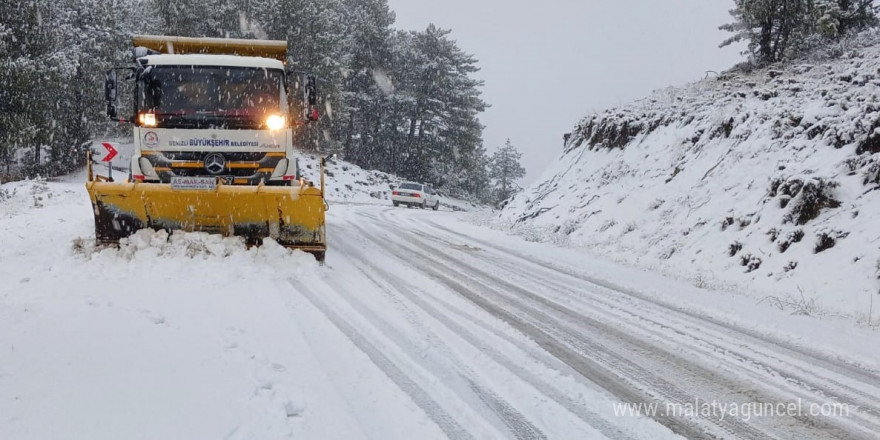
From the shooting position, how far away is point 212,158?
7.41m

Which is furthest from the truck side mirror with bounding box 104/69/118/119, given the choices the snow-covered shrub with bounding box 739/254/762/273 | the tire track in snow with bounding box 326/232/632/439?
the snow-covered shrub with bounding box 739/254/762/273

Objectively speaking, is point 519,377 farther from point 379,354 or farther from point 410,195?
point 410,195

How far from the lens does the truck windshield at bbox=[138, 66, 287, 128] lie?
7.54m

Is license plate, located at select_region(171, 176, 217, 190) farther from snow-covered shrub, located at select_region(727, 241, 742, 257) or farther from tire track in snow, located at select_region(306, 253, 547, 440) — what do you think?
snow-covered shrub, located at select_region(727, 241, 742, 257)

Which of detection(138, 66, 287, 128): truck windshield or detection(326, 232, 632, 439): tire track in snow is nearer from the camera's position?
detection(326, 232, 632, 439): tire track in snow

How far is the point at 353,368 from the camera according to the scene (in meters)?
3.58

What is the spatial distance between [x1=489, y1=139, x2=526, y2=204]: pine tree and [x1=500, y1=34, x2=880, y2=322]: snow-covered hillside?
44.2 meters

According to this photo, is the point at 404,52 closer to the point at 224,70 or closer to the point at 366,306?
the point at 224,70

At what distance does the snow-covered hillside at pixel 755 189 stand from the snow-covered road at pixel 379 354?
1695 millimetres

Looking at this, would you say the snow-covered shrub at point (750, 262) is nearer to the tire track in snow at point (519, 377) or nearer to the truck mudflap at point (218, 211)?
the tire track in snow at point (519, 377)

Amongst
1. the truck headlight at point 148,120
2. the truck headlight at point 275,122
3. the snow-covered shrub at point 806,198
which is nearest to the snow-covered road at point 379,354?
the truck headlight at point 148,120

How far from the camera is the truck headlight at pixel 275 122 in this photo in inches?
305

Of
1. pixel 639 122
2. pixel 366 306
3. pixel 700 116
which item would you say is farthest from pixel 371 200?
pixel 366 306

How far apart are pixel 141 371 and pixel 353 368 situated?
132 centimetres
